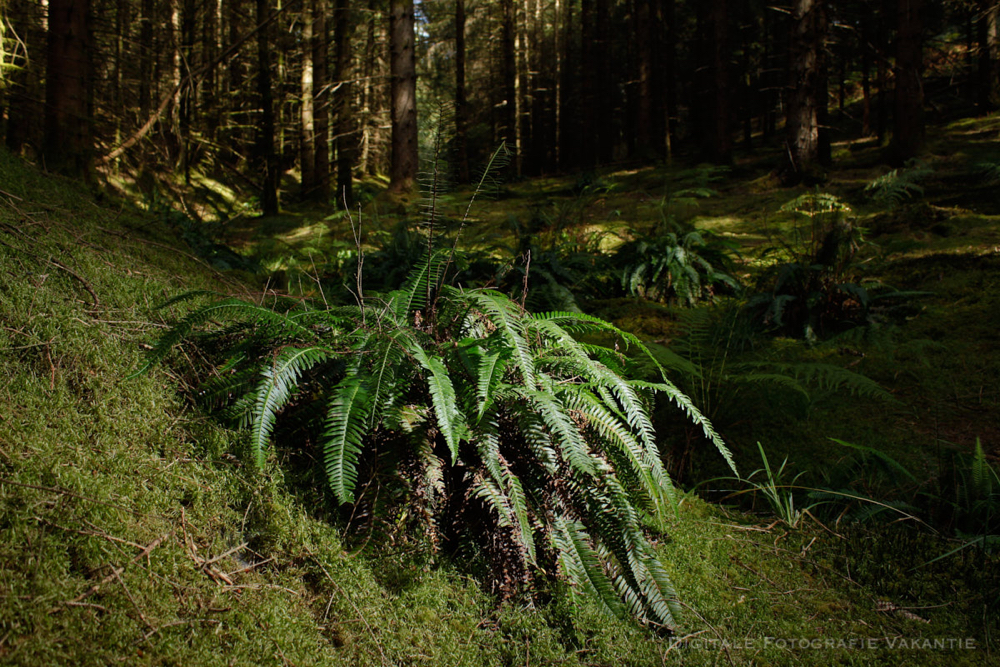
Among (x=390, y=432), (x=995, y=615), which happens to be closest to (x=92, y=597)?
(x=390, y=432)

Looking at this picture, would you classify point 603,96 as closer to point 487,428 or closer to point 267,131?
point 267,131

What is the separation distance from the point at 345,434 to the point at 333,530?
0.43 metres

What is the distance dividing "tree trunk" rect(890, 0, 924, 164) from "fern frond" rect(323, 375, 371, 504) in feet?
40.4

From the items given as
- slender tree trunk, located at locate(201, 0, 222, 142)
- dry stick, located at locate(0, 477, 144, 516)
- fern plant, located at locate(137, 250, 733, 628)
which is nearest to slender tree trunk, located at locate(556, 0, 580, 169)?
slender tree trunk, located at locate(201, 0, 222, 142)

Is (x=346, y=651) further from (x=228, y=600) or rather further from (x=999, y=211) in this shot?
(x=999, y=211)

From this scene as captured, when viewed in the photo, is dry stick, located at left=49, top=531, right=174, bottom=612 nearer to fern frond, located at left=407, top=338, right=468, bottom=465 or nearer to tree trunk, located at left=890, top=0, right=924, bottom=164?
fern frond, located at left=407, top=338, right=468, bottom=465

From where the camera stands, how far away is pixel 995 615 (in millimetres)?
2168

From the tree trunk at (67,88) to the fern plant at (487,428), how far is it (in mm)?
3900

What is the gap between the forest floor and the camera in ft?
5.31

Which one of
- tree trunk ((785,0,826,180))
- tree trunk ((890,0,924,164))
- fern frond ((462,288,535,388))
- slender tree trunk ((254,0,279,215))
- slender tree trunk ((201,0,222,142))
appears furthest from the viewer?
slender tree trunk ((201,0,222,142))

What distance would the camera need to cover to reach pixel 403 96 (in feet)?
34.3

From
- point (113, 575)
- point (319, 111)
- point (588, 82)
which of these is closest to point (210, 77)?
point (319, 111)

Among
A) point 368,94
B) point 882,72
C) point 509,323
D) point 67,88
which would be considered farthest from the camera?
point 368,94

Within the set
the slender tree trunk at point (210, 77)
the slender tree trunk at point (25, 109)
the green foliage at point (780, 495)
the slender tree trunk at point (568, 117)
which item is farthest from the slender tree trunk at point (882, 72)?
the slender tree trunk at point (210, 77)
